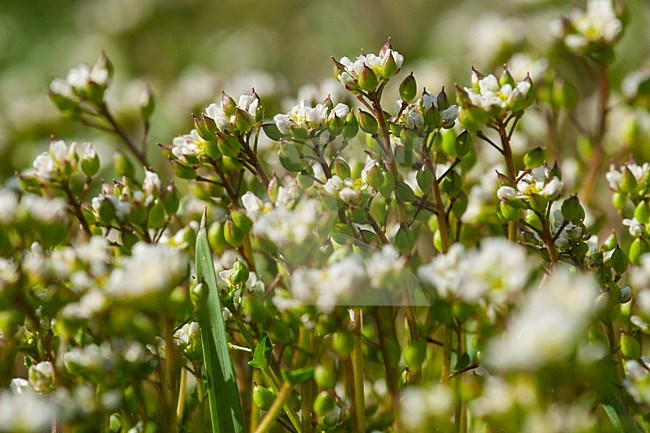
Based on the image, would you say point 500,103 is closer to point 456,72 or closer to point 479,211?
point 479,211

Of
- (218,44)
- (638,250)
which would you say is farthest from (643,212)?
(218,44)

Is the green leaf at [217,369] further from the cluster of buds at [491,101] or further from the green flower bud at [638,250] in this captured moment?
the green flower bud at [638,250]

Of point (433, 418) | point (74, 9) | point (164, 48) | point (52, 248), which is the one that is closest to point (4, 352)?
point (52, 248)

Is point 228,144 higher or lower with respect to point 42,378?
higher

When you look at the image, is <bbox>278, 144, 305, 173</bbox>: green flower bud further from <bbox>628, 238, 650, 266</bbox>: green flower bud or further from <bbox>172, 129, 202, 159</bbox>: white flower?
<bbox>628, 238, 650, 266</bbox>: green flower bud

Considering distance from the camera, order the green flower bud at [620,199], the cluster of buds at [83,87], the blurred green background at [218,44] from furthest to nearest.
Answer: the blurred green background at [218,44] < the cluster of buds at [83,87] < the green flower bud at [620,199]

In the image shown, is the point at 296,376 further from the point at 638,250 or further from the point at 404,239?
the point at 638,250

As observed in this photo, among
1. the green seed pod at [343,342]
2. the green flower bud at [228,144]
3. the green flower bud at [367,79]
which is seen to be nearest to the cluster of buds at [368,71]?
the green flower bud at [367,79]
